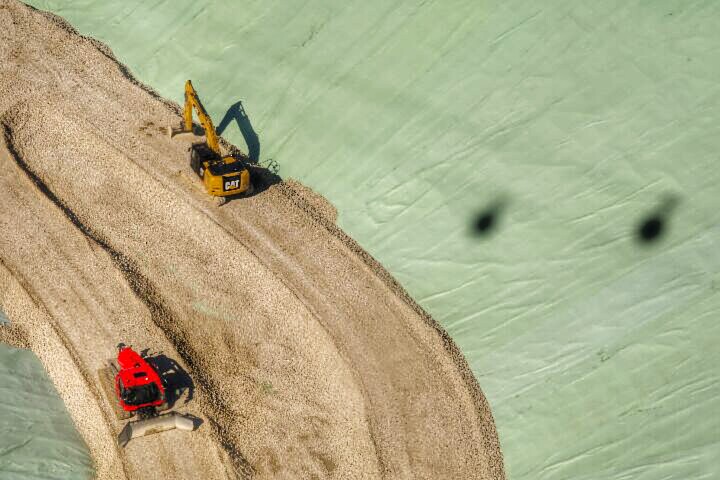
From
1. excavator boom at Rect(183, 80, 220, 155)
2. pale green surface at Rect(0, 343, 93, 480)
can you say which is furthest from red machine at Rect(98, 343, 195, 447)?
excavator boom at Rect(183, 80, 220, 155)

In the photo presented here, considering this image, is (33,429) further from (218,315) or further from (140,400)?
(218,315)

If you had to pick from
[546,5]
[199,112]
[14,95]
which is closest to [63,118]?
[14,95]

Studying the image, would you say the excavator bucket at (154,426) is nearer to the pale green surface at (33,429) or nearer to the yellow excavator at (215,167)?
the pale green surface at (33,429)

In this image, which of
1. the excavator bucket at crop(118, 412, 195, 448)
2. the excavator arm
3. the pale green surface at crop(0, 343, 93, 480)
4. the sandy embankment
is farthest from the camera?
the excavator arm

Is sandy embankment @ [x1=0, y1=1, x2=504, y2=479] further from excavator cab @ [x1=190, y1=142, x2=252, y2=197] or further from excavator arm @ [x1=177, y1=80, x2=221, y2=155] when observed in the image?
excavator arm @ [x1=177, y1=80, x2=221, y2=155]

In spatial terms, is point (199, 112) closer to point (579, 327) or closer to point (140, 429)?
point (140, 429)
